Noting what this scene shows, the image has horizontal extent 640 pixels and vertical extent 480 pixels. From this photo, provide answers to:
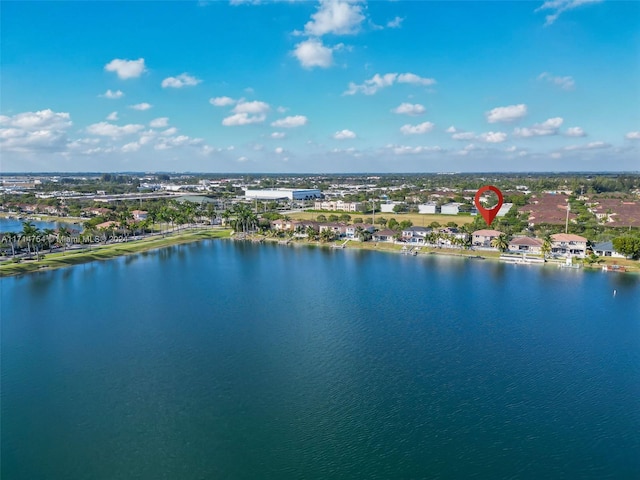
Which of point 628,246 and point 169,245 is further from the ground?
Result: point 628,246

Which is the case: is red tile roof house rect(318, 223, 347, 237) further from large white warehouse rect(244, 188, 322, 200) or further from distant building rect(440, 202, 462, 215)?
large white warehouse rect(244, 188, 322, 200)

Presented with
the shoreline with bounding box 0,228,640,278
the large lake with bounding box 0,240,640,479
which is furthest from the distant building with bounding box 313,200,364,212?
the large lake with bounding box 0,240,640,479

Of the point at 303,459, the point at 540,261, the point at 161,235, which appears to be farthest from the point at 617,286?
the point at 161,235

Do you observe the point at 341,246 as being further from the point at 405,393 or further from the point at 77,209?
the point at 77,209

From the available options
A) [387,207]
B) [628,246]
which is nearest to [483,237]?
[628,246]

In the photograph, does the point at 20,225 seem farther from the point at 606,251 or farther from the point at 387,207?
the point at 606,251
